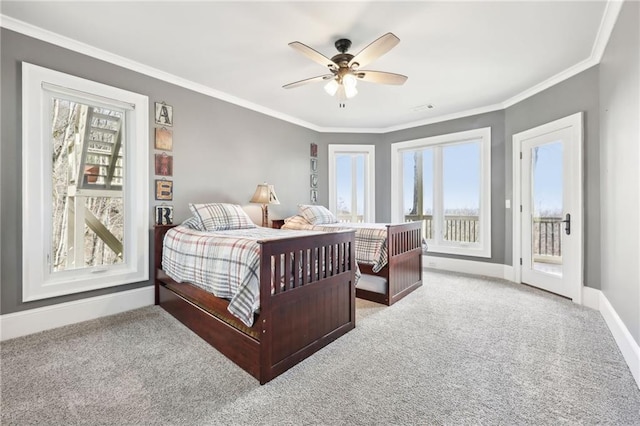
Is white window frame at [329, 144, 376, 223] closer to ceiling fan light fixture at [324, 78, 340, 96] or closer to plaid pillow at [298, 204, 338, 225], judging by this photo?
plaid pillow at [298, 204, 338, 225]

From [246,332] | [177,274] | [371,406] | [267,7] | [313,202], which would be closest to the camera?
[371,406]

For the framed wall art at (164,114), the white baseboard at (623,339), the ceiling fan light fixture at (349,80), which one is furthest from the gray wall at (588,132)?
the framed wall art at (164,114)

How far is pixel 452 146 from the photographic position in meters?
4.70

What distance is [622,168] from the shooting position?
6.75 feet

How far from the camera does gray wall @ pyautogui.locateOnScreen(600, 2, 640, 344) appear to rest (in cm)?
180

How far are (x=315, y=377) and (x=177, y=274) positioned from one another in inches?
62.0

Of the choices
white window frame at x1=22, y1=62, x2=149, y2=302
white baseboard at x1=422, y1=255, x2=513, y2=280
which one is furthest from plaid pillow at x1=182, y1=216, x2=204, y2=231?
white baseboard at x1=422, y1=255, x2=513, y2=280

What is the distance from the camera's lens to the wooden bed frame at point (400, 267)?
3.07 m

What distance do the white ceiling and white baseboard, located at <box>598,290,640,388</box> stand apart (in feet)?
7.68

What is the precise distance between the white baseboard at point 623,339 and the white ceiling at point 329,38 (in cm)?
234

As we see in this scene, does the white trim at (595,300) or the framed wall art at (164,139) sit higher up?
the framed wall art at (164,139)

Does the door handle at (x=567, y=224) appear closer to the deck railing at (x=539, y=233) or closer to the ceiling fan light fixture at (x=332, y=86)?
the deck railing at (x=539, y=233)

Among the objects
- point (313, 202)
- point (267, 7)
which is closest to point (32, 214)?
point (267, 7)

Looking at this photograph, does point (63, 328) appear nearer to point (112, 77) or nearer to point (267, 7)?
point (112, 77)
